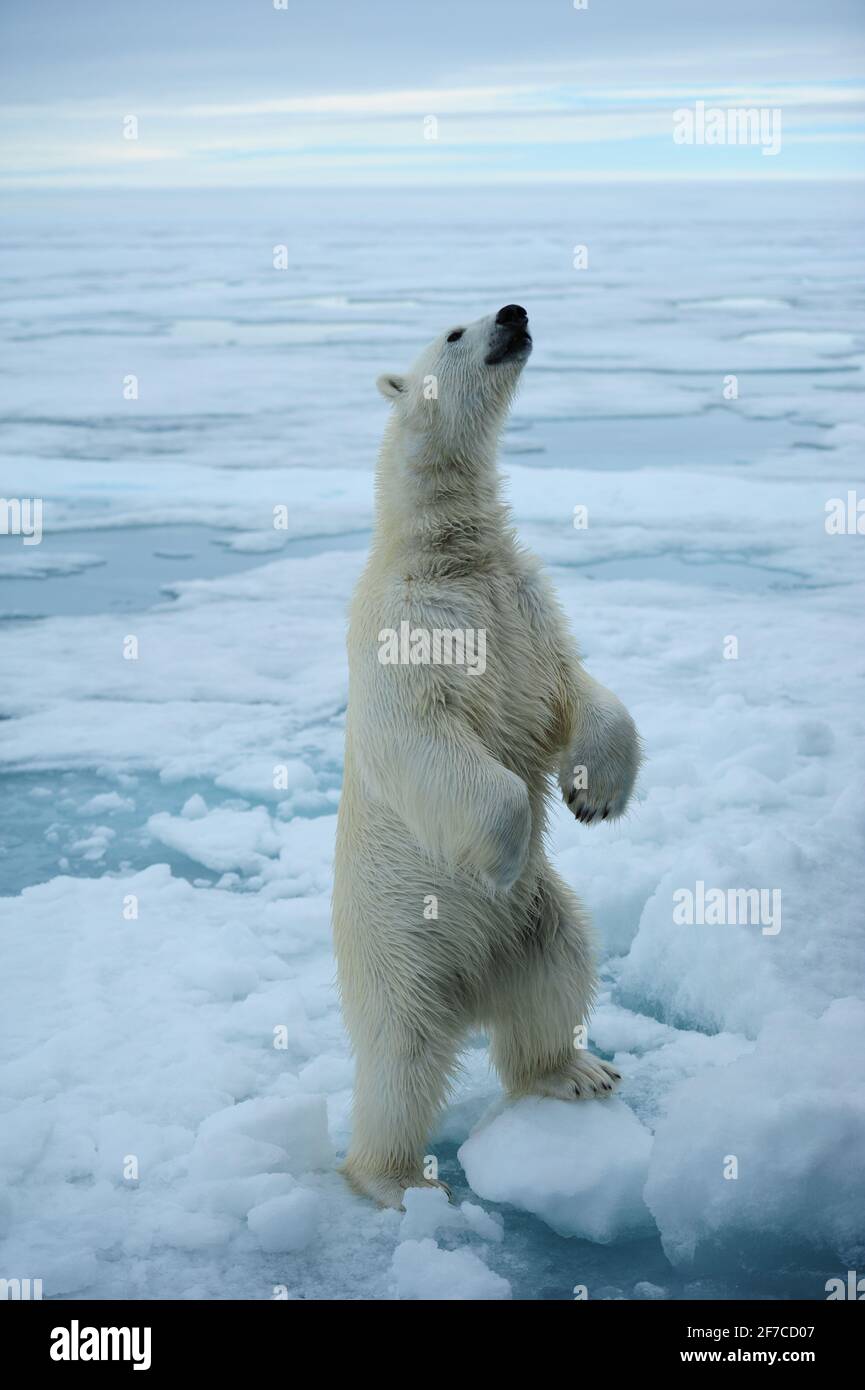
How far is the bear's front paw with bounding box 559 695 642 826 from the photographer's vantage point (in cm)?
270

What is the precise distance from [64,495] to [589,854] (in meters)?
4.82

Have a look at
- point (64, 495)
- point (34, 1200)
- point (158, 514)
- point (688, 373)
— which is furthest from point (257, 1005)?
A: point (688, 373)

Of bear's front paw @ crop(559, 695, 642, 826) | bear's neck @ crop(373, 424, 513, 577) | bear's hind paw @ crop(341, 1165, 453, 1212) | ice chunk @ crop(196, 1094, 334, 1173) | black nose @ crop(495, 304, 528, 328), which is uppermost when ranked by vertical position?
black nose @ crop(495, 304, 528, 328)

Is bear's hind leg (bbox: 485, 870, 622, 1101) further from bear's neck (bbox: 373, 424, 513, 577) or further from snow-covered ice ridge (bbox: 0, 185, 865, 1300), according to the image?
bear's neck (bbox: 373, 424, 513, 577)

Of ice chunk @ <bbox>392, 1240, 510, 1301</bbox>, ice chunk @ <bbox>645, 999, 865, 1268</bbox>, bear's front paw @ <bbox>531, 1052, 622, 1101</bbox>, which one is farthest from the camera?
bear's front paw @ <bbox>531, 1052, 622, 1101</bbox>

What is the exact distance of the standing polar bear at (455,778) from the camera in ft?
8.33

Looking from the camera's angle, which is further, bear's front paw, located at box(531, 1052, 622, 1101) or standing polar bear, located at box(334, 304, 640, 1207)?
bear's front paw, located at box(531, 1052, 622, 1101)

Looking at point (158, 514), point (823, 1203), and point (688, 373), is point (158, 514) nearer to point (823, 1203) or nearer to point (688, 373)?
point (688, 373)

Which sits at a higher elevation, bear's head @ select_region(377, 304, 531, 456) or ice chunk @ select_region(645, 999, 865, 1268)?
bear's head @ select_region(377, 304, 531, 456)

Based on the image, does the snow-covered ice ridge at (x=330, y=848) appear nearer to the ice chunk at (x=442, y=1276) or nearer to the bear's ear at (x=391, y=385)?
the ice chunk at (x=442, y=1276)

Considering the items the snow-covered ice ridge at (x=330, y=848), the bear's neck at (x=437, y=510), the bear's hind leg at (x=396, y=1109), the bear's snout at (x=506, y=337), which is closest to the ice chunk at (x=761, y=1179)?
the snow-covered ice ridge at (x=330, y=848)

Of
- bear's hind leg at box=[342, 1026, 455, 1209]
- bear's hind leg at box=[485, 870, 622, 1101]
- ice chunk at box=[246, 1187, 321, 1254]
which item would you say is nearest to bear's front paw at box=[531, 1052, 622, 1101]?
bear's hind leg at box=[485, 870, 622, 1101]

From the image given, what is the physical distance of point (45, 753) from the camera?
4.67 metres

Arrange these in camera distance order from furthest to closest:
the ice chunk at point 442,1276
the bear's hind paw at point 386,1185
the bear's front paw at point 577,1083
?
the bear's front paw at point 577,1083
the bear's hind paw at point 386,1185
the ice chunk at point 442,1276
